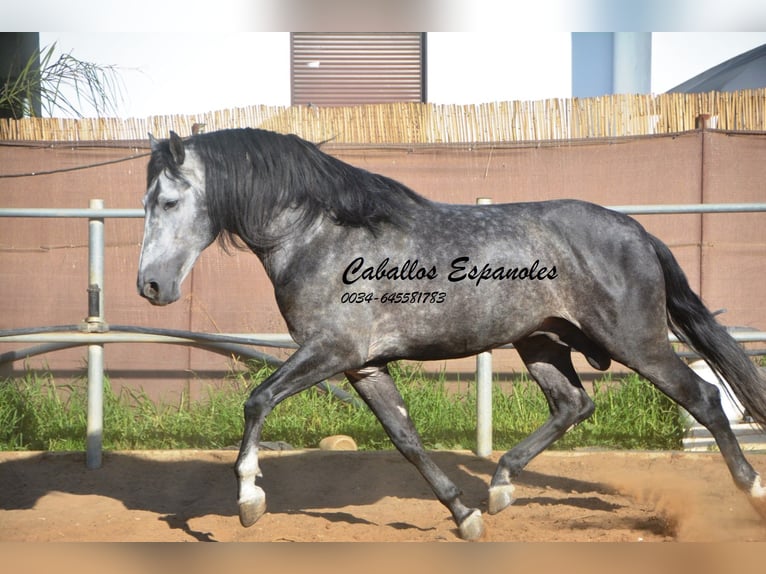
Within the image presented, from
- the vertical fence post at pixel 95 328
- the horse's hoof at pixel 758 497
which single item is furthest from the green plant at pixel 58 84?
the horse's hoof at pixel 758 497

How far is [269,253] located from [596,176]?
344 centimetres

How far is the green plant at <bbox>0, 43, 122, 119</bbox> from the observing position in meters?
4.90

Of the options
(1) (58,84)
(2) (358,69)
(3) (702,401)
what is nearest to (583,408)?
(3) (702,401)

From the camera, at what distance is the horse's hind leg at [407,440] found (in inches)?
142

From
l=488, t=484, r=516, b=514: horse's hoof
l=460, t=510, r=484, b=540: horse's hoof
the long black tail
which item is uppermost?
the long black tail

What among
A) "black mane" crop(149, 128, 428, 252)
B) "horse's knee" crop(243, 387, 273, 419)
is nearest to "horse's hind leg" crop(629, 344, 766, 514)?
"black mane" crop(149, 128, 428, 252)

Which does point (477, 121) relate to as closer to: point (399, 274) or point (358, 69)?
point (358, 69)

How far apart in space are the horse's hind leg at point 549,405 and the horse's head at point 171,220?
171cm

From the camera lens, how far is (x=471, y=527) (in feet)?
11.8

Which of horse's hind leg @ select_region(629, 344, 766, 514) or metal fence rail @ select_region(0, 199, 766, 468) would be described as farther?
metal fence rail @ select_region(0, 199, 766, 468)

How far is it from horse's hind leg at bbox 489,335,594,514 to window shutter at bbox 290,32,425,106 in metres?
3.68

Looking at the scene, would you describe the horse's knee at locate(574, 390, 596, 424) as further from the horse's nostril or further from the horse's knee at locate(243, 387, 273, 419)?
the horse's nostril
